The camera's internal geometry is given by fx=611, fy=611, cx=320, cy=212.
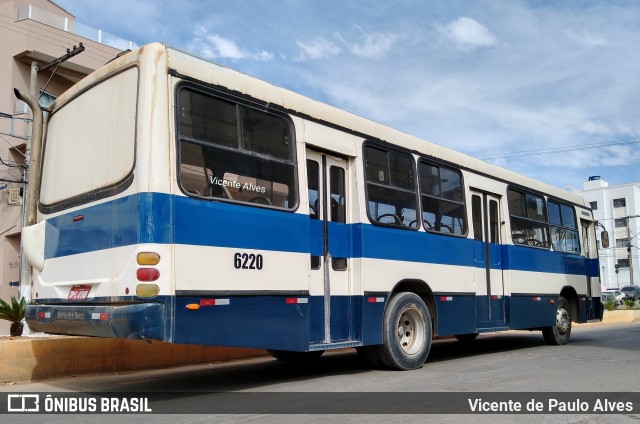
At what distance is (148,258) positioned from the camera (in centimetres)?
565

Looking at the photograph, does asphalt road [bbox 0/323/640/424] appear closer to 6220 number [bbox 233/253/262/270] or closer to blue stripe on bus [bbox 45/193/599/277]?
6220 number [bbox 233/253/262/270]

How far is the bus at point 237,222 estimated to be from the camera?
582cm

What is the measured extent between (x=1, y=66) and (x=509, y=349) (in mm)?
23592

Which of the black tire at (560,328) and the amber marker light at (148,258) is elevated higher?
the amber marker light at (148,258)

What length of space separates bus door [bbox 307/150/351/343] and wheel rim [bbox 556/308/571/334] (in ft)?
22.4

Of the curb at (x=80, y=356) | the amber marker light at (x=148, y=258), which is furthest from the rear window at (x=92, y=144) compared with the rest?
the curb at (x=80, y=356)

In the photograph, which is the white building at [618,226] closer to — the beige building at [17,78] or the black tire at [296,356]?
the beige building at [17,78]

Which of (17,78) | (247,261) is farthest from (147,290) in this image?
(17,78)

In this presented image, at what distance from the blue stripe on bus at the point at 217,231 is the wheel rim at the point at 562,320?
4.72 m

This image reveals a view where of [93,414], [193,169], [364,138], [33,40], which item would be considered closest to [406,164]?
[364,138]

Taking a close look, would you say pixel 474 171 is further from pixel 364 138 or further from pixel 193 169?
pixel 193 169

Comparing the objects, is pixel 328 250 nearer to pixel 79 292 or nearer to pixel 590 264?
pixel 79 292

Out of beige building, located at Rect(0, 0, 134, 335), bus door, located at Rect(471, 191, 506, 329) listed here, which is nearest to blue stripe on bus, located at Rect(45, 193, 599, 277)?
bus door, located at Rect(471, 191, 506, 329)

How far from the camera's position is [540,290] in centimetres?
1194
